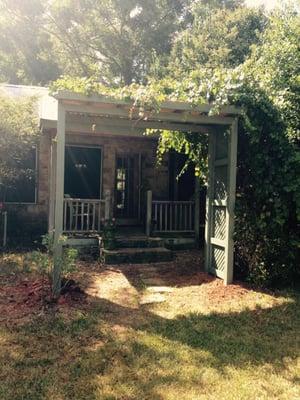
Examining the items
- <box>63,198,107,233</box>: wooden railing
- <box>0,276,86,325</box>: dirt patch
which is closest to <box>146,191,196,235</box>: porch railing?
<box>63,198,107,233</box>: wooden railing

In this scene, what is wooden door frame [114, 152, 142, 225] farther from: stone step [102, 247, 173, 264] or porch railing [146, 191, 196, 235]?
stone step [102, 247, 173, 264]

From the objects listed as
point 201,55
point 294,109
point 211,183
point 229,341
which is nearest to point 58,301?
point 229,341

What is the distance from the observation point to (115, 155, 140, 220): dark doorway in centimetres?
1143

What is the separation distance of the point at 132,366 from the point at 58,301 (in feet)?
6.15

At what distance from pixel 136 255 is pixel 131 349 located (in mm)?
4090

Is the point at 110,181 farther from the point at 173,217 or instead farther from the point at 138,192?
the point at 173,217

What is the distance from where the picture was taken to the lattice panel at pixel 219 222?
688 cm

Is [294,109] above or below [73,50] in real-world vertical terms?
below

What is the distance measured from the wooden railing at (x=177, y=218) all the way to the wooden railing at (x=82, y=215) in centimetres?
141

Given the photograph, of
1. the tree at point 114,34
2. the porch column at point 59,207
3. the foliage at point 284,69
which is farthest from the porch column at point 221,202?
the tree at point 114,34

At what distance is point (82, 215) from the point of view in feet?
29.7

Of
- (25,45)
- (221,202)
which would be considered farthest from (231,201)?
(25,45)

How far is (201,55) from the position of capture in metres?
18.7

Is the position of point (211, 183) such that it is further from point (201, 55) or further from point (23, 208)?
point (201, 55)
